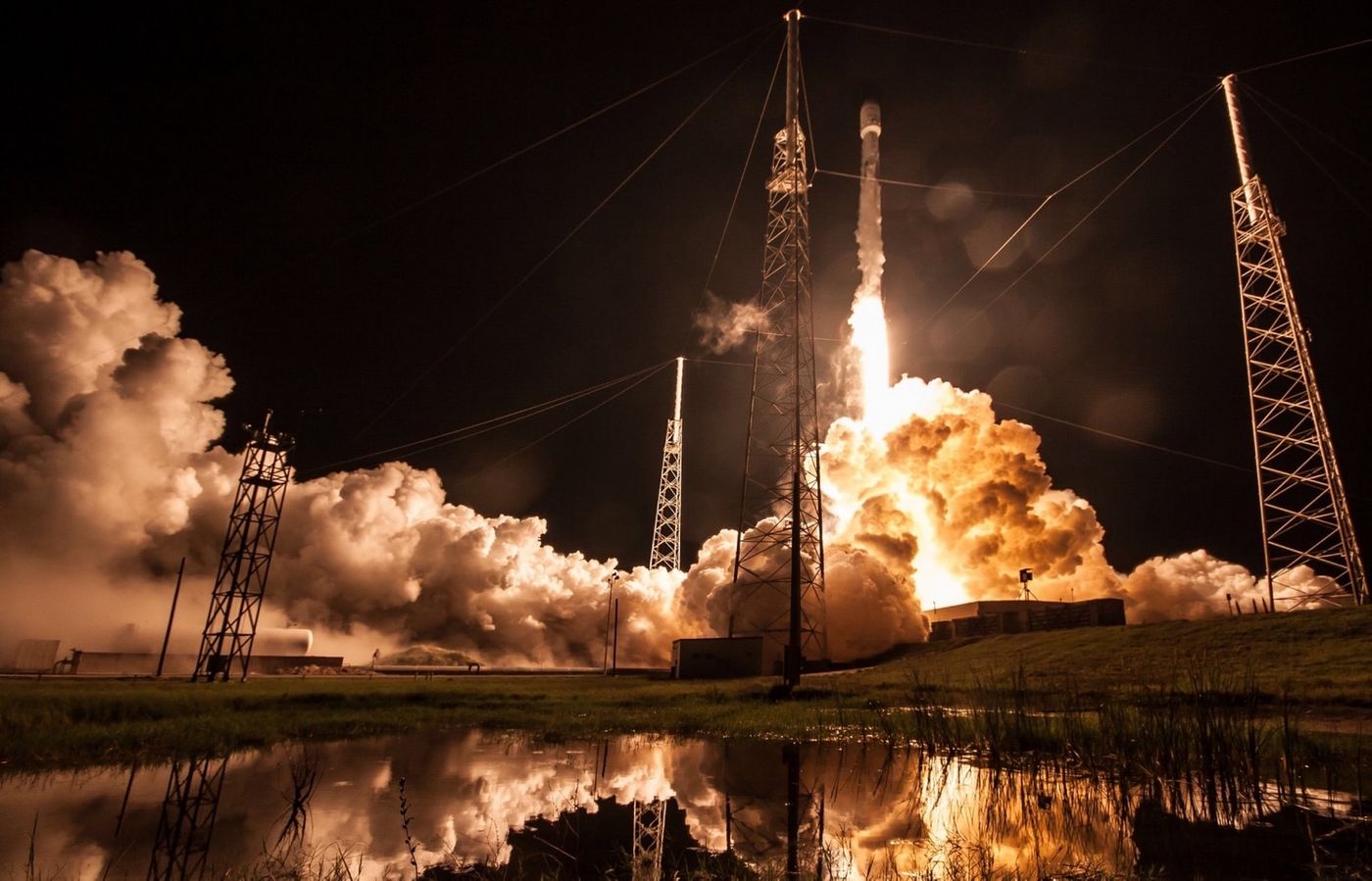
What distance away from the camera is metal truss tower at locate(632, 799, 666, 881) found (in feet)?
15.4

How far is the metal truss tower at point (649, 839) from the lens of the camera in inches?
185

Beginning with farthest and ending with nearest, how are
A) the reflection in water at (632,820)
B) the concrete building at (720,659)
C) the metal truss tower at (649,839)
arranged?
the concrete building at (720,659)
the reflection in water at (632,820)
the metal truss tower at (649,839)

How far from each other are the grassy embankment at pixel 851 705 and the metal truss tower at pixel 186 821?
1.76m

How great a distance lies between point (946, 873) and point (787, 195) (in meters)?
38.0

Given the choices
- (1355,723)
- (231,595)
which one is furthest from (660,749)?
(231,595)

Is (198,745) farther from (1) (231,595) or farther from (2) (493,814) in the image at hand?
(1) (231,595)

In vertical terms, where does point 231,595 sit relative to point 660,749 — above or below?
above

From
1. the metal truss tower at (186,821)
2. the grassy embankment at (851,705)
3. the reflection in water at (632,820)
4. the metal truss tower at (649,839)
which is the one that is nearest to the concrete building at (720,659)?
the grassy embankment at (851,705)

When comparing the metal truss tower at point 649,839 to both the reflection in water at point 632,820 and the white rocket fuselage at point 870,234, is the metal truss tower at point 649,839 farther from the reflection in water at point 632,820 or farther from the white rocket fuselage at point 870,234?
the white rocket fuselage at point 870,234

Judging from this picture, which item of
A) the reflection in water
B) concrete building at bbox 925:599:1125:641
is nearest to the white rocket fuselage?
concrete building at bbox 925:599:1125:641

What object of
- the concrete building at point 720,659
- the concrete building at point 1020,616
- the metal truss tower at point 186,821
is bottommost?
the metal truss tower at point 186,821

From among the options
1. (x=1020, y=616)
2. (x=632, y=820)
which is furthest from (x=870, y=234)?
(x=632, y=820)

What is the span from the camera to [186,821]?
607 cm

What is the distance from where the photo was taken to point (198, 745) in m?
10.5
